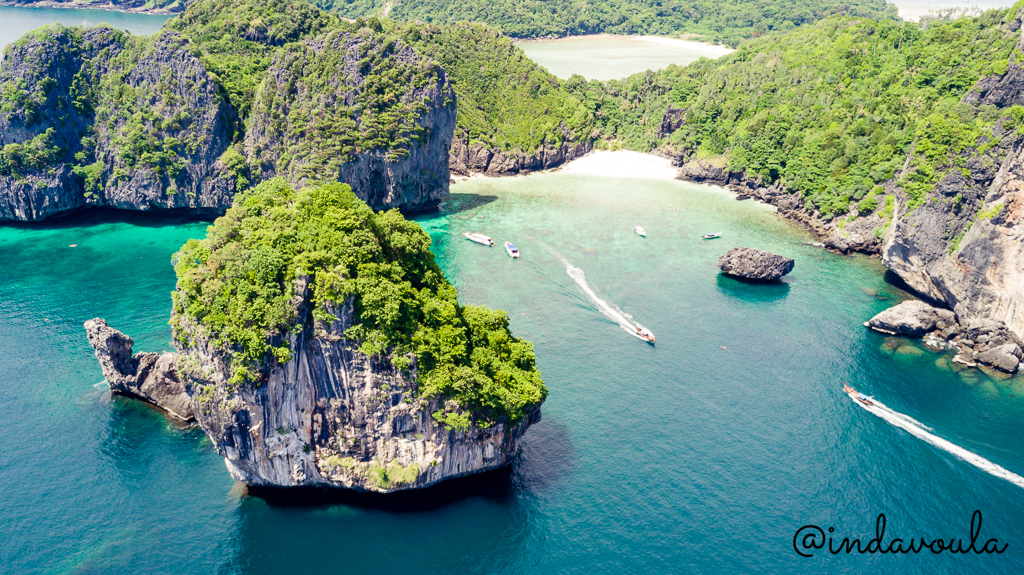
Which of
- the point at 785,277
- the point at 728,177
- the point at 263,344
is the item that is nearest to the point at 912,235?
the point at 785,277

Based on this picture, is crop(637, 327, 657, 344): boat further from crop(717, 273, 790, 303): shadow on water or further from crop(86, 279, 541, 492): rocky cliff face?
crop(86, 279, 541, 492): rocky cliff face

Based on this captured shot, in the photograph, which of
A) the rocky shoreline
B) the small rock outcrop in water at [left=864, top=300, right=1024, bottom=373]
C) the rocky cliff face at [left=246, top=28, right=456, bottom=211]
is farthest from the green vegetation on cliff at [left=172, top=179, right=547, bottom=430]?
the rocky shoreline

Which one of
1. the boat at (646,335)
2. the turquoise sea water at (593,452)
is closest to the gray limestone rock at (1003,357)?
the turquoise sea water at (593,452)

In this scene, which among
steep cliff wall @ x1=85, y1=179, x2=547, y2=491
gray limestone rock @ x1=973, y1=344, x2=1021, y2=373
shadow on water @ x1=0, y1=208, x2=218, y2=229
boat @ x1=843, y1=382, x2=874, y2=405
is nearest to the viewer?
steep cliff wall @ x1=85, y1=179, x2=547, y2=491

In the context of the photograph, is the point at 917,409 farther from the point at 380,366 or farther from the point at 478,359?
the point at 380,366

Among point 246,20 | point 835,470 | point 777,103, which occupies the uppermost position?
point 246,20

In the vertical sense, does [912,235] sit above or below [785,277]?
above

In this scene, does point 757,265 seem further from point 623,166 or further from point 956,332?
point 623,166

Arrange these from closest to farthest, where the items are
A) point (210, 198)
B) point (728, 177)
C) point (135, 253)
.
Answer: point (135, 253) < point (210, 198) < point (728, 177)
